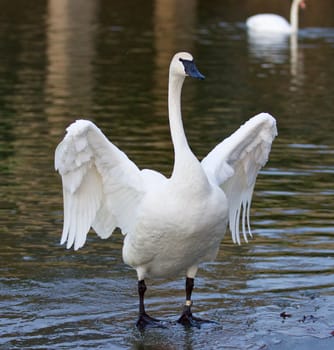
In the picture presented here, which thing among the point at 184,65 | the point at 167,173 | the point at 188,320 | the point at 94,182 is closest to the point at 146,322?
the point at 188,320

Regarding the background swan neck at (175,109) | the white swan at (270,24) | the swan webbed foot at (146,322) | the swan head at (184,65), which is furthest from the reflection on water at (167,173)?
the white swan at (270,24)

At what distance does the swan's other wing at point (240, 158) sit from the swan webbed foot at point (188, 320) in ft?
3.14

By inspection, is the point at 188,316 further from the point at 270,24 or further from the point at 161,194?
the point at 270,24

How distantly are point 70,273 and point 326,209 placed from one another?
335 centimetres

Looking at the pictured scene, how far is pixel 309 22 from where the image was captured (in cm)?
3950

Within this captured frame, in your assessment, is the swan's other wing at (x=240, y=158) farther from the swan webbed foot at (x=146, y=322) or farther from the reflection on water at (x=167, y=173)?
the swan webbed foot at (x=146, y=322)

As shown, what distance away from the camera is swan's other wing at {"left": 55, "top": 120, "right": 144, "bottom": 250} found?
779cm

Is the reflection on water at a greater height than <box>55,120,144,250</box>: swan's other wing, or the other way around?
<box>55,120,144,250</box>: swan's other wing

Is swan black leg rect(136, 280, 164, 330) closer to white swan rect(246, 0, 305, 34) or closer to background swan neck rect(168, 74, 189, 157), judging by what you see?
background swan neck rect(168, 74, 189, 157)

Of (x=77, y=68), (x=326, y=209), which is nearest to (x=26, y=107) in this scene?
(x=77, y=68)

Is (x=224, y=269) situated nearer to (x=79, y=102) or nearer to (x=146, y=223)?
(x=146, y=223)

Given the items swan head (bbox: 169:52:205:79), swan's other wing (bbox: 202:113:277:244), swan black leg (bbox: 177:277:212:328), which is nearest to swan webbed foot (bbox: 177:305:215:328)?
swan black leg (bbox: 177:277:212:328)

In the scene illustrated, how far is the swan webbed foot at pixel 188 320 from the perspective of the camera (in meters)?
8.07

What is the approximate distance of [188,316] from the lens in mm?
8164
